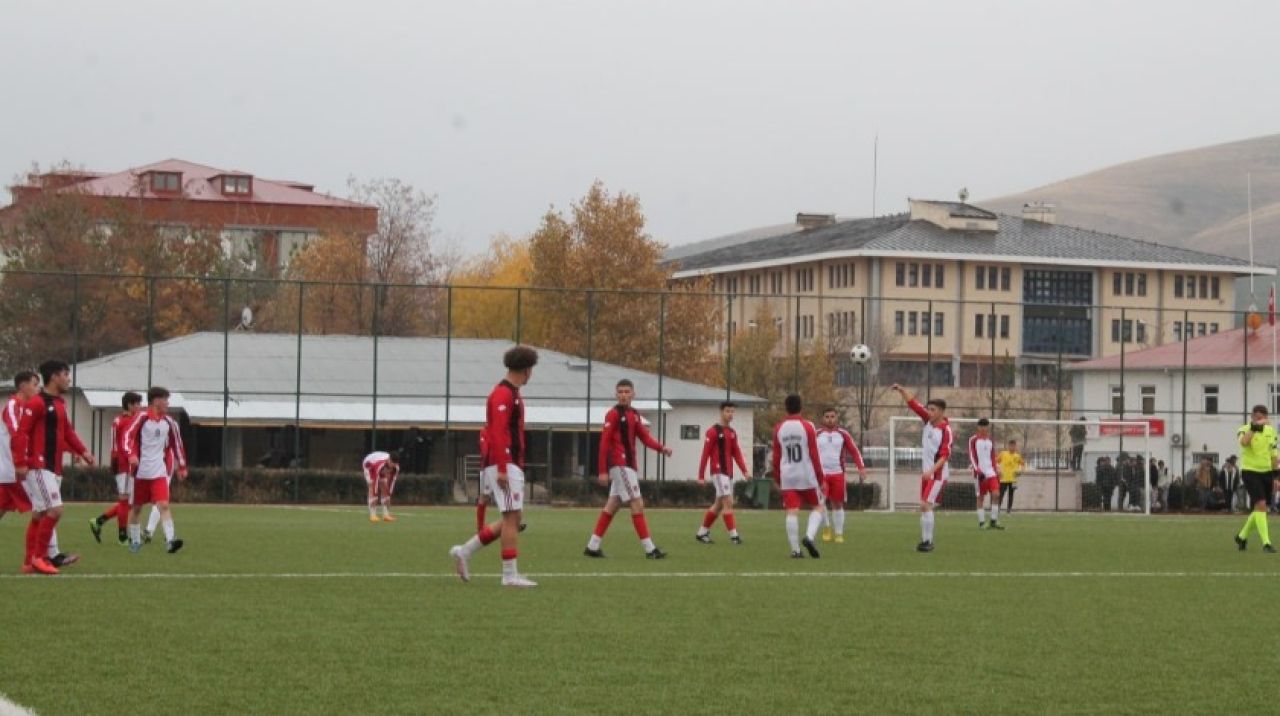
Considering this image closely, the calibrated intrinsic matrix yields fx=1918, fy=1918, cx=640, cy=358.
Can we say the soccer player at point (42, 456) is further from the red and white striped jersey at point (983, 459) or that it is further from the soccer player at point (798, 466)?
the red and white striped jersey at point (983, 459)

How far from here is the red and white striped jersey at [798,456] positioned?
73.0 ft

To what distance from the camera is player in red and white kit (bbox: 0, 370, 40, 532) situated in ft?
56.4

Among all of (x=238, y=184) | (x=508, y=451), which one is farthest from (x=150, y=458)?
(x=238, y=184)

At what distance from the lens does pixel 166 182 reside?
10481 centimetres

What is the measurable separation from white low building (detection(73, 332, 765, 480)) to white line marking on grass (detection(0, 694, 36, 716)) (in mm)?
41323

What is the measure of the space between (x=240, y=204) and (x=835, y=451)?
80919 millimetres

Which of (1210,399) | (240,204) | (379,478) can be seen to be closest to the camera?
(379,478)

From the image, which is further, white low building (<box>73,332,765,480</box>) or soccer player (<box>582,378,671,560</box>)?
white low building (<box>73,332,765,480</box>)

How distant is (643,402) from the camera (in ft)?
204

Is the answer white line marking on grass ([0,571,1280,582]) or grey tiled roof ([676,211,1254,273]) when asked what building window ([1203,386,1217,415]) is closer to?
grey tiled roof ([676,211,1254,273])

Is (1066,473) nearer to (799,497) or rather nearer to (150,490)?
(799,497)

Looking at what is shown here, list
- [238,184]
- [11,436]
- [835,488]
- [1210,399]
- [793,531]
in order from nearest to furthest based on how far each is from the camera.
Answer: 1. [11,436]
2. [793,531]
3. [835,488]
4. [1210,399]
5. [238,184]

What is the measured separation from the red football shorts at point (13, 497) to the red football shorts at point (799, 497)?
8.42m

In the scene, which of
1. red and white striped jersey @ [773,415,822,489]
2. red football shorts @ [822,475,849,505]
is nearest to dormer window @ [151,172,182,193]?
red football shorts @ [822,475,849,505]
